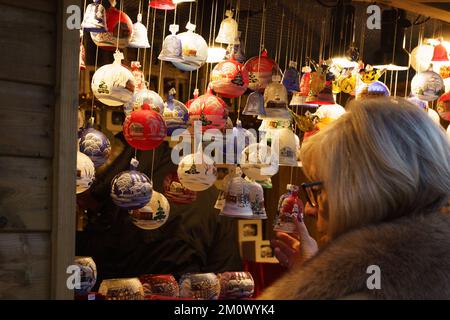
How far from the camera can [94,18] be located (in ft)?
9.03

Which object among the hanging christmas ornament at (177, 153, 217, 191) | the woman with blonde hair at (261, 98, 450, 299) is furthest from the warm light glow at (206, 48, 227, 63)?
the woman with blonde hair at (261, 98, 450, 299)

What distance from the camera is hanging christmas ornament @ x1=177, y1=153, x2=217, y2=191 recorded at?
10.0 ft

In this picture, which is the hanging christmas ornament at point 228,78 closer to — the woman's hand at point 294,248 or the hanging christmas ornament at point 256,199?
the hanging christmas ornament at point 256,199

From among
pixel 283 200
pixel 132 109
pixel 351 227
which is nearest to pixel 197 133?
pixel 132 109

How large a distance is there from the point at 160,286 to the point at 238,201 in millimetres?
514

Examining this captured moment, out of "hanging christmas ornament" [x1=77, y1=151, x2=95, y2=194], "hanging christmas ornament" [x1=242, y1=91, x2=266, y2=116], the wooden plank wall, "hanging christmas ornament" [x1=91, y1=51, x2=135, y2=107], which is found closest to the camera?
the wooden plank wall

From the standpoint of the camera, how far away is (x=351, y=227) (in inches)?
61.5

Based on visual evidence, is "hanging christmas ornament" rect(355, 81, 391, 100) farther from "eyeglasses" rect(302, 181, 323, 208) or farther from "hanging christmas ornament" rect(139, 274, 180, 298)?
"eyeglasses" rect(302, 181, 323, 208)

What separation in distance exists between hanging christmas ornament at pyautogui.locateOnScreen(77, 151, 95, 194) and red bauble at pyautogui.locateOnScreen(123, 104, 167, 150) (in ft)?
0.71

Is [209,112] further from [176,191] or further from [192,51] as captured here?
[176,191]

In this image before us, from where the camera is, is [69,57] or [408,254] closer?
[408,254]

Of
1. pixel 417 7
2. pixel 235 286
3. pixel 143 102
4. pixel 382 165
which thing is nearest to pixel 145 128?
pixel 143 102
